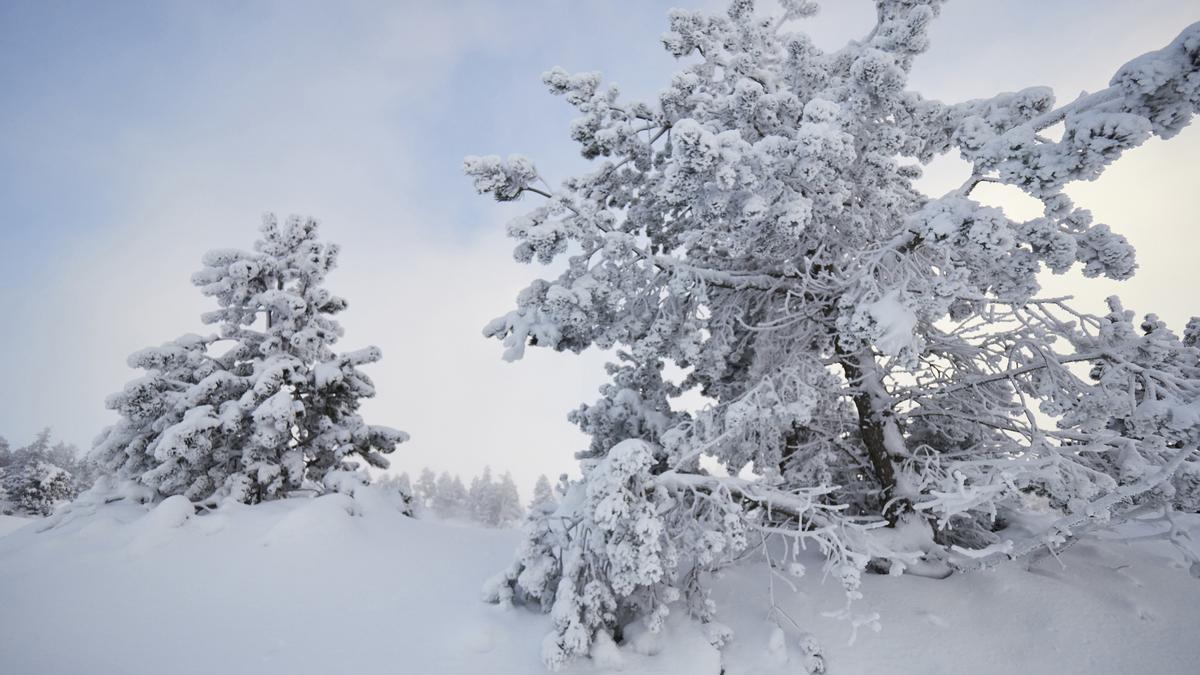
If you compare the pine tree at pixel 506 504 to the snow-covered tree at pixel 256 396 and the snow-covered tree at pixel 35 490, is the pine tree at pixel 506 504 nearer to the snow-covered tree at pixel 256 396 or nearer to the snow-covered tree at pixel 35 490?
the snow-covered tree at pixel 35 490

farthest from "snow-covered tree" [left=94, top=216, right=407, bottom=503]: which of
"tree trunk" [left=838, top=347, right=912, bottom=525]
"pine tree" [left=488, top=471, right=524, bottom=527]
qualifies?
"pine tree" [left=488, top=471, right=524, bottom=527]

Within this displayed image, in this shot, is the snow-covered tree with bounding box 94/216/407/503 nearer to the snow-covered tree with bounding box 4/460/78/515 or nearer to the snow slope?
the snow slope

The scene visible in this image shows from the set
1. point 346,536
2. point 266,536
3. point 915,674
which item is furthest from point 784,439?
point 266,536

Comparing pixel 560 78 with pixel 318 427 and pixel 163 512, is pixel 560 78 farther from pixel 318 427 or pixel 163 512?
pixel 163 512

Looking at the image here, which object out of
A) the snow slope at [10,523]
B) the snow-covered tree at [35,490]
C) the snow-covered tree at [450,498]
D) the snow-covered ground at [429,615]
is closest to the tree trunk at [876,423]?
the snow-covered ground at [429,615]

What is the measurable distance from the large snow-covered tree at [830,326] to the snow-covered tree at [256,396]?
5.06 m

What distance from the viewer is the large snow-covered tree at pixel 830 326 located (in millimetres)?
5375

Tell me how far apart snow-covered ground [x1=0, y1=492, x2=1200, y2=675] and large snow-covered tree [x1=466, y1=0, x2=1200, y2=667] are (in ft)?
1.96

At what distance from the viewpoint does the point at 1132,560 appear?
22.4 feet

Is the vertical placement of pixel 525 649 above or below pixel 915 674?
above

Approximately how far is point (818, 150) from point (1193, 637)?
21.0 ft

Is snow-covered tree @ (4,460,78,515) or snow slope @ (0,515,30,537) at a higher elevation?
snow-covered tree @ (4,460,78,515)

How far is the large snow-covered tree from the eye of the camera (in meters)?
5.38

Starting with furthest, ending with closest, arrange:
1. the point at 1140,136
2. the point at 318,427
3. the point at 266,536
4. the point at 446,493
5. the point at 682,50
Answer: the point at 446,493 < the point at 318,427 < the point at 682,50 < the point at 266,536 < the point at 1140,136
